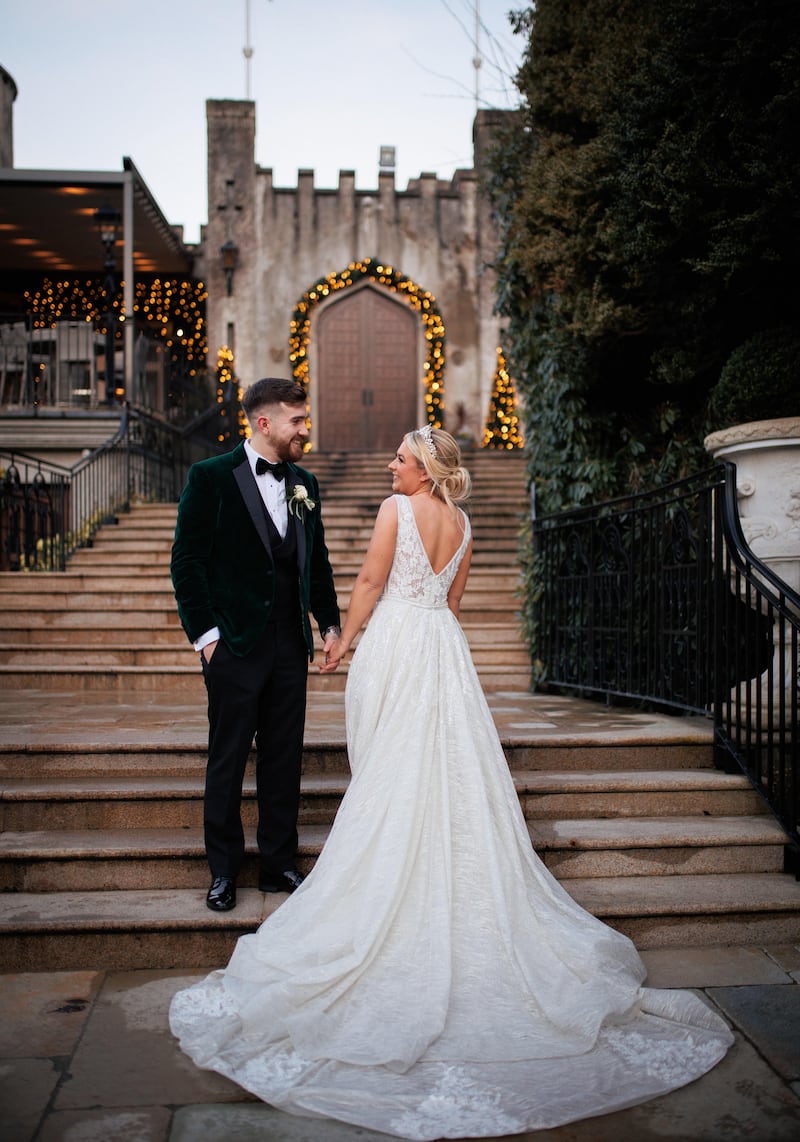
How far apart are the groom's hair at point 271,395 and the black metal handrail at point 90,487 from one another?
245 inches

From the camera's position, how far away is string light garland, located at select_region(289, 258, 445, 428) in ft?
55.6

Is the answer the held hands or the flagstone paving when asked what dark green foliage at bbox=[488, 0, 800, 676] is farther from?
the flagstone paving

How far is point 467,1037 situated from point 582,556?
12.7 ft

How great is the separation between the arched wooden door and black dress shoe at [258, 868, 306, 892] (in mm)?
13820

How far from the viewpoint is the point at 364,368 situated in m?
17.0

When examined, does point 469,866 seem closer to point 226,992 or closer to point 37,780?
point 226,992

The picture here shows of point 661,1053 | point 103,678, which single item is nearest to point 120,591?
point 103,678

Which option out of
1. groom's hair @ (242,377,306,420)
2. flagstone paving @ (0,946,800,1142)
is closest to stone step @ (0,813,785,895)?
flagstone paving @ (0,946,800,1142)

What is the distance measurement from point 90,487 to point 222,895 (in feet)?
26.9

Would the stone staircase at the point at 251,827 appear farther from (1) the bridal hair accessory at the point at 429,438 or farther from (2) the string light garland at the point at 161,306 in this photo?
(2) the string light garland at the point at 161,306

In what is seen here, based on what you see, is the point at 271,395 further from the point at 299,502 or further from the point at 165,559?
the point at 165,559

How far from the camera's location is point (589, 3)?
21.0 feet

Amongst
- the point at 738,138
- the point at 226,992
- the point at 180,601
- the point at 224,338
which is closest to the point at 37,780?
the point at 180,601

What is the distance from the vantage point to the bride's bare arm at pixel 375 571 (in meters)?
3.29
